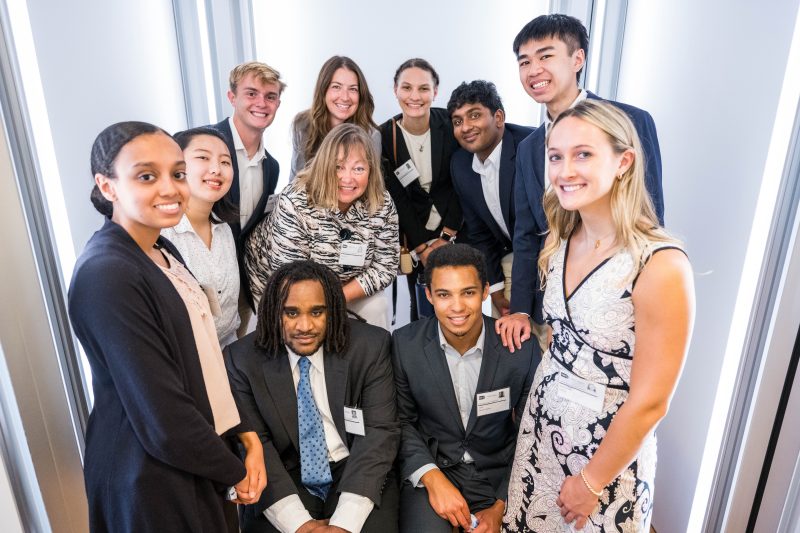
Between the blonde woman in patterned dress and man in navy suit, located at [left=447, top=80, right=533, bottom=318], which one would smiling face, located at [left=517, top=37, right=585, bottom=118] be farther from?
the blonde woman in patterned dress

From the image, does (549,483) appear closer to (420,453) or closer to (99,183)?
(420,453)

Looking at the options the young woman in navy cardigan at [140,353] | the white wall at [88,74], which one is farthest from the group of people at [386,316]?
the white wall at [88,74]

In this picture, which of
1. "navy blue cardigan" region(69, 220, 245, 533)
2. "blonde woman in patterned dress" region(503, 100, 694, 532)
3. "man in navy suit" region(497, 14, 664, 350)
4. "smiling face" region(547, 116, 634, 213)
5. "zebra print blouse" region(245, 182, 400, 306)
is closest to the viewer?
"navy blue cardigan" region(69, 220, 245, 533)

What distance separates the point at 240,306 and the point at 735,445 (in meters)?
2.08

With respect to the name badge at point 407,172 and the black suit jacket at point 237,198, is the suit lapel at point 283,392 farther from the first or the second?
the name badge at point 407,172

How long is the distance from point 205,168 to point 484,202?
1336mm

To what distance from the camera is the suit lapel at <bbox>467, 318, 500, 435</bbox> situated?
1857 mm

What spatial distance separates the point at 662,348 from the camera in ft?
3.83

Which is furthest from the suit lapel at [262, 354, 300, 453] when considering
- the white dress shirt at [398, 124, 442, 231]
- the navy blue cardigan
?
the white dress shirt at [398, 124, 442, 231]

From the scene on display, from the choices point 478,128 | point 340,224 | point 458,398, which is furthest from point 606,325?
point 478,128

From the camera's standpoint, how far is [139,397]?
1.10 metres

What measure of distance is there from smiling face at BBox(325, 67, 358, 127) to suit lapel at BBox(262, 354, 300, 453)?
136 centimetres

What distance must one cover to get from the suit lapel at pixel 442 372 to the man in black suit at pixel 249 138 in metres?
1.00

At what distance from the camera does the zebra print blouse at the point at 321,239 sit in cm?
225
